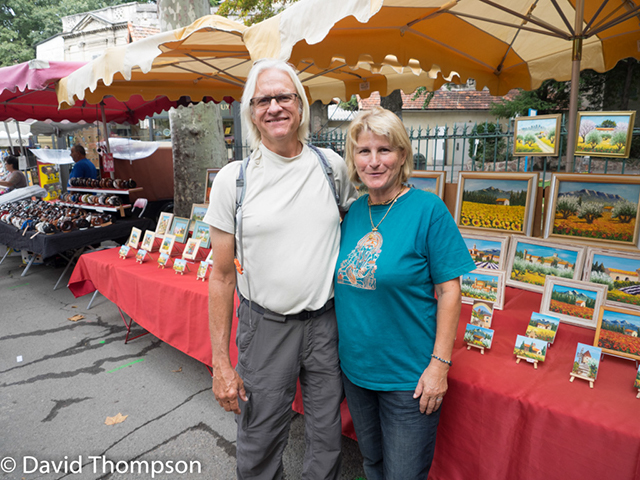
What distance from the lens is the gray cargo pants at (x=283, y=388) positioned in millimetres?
1491

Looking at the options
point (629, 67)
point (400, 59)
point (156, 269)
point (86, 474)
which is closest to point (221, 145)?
point (156, 269)

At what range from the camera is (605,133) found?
2.02 m

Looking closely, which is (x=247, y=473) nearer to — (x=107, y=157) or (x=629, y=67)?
(x=107, y=157)

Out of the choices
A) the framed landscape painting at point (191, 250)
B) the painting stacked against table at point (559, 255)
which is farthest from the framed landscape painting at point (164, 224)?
the painting stacked against table at point (559, 255)

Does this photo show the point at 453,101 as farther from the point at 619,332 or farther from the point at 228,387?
the point at 228,387

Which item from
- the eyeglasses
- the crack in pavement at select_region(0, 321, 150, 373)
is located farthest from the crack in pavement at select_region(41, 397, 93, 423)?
the eyeglasses

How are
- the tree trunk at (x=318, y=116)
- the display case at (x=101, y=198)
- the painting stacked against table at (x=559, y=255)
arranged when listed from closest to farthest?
1. the painting stacked against table at (x=559, y=255)
2. the display case at (x=101, y=198)
3. the tree trunk at (x=318, y=116)

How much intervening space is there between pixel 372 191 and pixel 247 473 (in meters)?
1.30

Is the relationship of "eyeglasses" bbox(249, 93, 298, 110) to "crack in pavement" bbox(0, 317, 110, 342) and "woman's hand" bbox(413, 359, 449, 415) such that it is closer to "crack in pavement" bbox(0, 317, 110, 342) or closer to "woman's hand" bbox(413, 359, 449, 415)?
"woman's hand" bbox(413, 359, 449, 415)

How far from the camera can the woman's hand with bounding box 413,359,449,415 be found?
126cm

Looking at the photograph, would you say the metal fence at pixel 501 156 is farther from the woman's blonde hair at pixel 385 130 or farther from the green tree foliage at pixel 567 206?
the woman's blonde hair at pixel 385 130

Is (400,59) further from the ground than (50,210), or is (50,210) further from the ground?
(400,59)

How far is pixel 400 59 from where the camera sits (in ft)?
9.05

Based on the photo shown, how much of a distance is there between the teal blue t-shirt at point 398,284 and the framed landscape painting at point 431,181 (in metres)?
1.35
